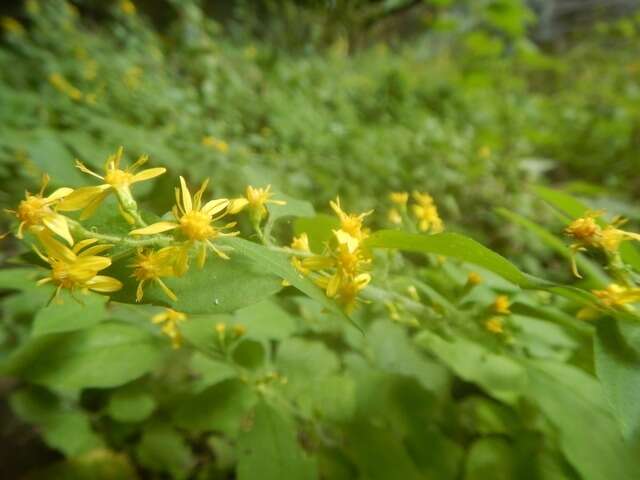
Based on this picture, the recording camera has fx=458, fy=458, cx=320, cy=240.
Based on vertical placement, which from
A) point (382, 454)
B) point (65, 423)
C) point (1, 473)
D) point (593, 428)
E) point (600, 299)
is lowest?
point (1, 473)

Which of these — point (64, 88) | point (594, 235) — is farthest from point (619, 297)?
point (64, 88)

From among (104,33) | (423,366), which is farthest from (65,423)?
(104,33)

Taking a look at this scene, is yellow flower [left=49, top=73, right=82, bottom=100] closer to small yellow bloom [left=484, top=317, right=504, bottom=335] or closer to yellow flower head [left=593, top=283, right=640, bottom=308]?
small yellow bloom [left=484, top=317, right=504, bottom=335]

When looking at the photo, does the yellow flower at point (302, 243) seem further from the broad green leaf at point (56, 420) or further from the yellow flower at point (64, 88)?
the yellow flower at point (64, 88)

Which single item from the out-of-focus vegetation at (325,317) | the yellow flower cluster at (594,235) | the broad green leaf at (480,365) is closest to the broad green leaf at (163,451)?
the out-of-focus vegetation at (325,317)

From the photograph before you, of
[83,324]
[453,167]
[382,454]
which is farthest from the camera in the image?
[453,167]

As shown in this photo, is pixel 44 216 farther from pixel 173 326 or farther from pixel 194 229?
pixel 173 326

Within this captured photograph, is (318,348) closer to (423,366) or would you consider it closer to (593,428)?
(423,366)

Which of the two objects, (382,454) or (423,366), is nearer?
(382,454)
